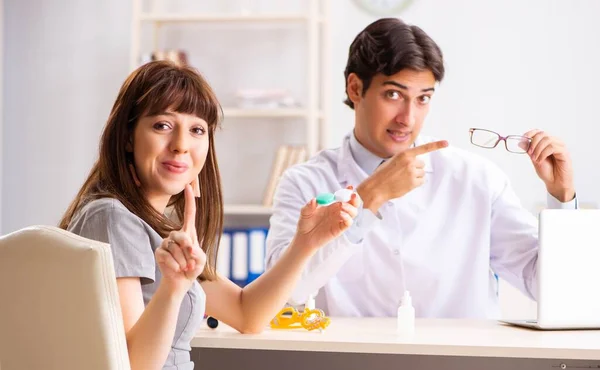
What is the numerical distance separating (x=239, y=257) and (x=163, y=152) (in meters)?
2.56

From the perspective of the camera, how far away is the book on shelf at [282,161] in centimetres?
432

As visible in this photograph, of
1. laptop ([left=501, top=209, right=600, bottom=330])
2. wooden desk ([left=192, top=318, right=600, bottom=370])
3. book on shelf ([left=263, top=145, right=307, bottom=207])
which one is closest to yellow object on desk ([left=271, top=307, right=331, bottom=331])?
wooden desk ([left=192, top=318, right=600, bottom=370])

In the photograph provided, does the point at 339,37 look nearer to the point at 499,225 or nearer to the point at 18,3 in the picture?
the point at 18,3

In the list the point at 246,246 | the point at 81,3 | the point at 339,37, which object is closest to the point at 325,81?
the point at 339,37

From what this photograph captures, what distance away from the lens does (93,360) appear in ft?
4.50

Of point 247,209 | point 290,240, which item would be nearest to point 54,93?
point 247,209

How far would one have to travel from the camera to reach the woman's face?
172cm

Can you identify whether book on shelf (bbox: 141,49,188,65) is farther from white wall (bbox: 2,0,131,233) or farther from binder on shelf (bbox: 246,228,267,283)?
binder on shelf (bbox: 246,228,267,283)

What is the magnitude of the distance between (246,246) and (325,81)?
2.90 ft

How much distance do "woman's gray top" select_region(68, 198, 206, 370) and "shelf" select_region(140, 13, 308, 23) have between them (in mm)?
2814

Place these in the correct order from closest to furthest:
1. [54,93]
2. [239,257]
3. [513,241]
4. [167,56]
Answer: [513,241], [239,257], [167,56], [54,93]

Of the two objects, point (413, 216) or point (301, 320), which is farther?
point (413, 216)

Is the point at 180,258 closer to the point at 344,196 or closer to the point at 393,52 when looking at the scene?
the point at 344,196

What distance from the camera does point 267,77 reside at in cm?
451
